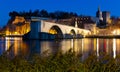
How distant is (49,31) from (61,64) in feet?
268

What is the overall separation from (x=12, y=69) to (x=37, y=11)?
126379 millimetres

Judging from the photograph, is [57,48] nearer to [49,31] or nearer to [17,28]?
[49,31]

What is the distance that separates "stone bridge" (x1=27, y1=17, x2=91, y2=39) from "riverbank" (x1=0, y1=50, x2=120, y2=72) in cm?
7326

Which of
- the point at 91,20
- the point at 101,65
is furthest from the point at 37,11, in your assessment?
the point at 101,65

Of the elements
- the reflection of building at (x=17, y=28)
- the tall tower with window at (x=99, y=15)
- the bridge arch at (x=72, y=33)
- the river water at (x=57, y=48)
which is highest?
the tall tower with window at (x=99, y=15)

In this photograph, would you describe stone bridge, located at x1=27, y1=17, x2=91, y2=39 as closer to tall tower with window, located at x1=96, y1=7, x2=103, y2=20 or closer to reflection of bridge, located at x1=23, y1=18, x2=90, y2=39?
reflection of bridge, located at x1=23, y1=18, x2=90, y2=39

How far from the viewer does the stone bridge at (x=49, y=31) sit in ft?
258

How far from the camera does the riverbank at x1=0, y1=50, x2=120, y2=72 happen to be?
14.8ft

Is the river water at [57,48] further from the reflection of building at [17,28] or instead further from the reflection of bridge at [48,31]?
the reflection of building at [17,28]

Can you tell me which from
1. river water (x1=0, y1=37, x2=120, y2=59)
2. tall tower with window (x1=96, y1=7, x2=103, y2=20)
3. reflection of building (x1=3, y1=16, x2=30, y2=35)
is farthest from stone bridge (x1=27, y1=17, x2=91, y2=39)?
tall tower with window (x1=96, y1=7, x2=103, y2=20)

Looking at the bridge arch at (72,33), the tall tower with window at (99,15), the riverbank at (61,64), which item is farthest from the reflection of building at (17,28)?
the riverbank at (61,64)

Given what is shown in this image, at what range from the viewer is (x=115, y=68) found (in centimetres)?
483

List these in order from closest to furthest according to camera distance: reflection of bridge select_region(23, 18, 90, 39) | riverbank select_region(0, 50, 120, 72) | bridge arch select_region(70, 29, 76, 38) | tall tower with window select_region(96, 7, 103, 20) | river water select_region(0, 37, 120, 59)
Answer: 1. riverbank select_region(0, 50, 120, 72)
2. river water select_region(0, 37, 120, 59)
3. reflection of bridge select_region(23, 18, 90, 39)
4. bridge arch select_region(70, 29, 76, 38)
5. tall tower with window select_region(96, 7, 103, 20)

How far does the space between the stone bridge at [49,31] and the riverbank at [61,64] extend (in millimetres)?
73256
